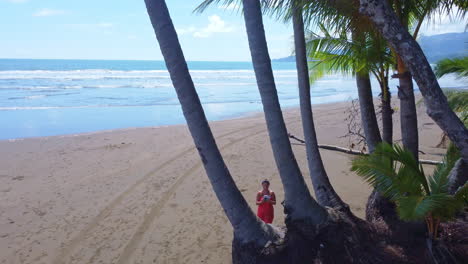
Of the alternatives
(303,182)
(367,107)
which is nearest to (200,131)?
(303,182)

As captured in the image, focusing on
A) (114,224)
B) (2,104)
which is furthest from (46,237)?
(2,104)

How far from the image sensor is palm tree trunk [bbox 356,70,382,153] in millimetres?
6121

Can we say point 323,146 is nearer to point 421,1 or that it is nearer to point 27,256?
point 421,1

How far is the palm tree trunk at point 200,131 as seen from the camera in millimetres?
4074

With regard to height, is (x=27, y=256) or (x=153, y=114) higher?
(x=153, y=114)

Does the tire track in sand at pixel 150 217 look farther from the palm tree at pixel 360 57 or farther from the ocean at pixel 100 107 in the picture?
the ocean at pixel 100 107

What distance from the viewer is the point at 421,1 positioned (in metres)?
4.99

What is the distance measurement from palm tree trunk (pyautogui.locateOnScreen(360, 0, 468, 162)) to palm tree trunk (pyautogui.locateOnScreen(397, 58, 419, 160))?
3.91 ft

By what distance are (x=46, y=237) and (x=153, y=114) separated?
52.1 feet

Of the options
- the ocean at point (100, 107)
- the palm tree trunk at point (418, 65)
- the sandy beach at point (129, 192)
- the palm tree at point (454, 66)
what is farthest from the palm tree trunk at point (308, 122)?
the ocean at point (100, 107)

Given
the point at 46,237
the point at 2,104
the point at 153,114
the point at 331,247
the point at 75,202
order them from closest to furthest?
the point at 331,247
the point at 46,237
the point at 75,202
the point at 153,114
the point at 2,104

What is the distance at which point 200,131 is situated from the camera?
14.2 feet

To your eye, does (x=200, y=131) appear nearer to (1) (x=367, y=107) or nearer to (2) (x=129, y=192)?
(1) (x=367, y=107)

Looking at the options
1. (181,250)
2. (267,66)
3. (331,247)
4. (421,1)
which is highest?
(421,1)
